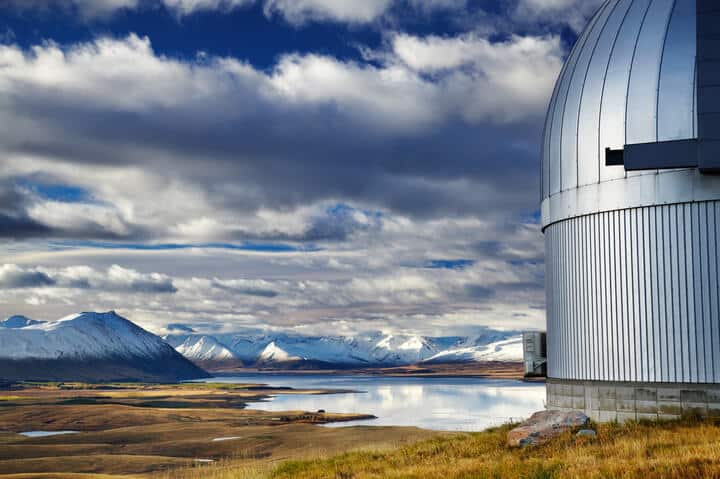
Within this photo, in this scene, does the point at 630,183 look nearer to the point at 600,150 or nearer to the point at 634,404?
the point at 600,150

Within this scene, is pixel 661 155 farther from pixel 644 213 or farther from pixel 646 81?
pixel 646 81

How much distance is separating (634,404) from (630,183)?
5874mm

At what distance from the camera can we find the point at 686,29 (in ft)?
69.4

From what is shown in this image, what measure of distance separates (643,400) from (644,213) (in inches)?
194

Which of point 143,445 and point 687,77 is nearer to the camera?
point 687,77

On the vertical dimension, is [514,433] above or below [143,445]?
above

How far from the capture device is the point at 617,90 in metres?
21.7

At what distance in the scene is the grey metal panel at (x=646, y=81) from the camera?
2105 centimetres

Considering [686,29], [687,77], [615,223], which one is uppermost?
[686,29]

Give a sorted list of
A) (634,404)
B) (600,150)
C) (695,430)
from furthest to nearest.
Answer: (600,150), (634,404), (695,430)

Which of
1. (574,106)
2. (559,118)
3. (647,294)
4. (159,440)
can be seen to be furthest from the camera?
(159,440)

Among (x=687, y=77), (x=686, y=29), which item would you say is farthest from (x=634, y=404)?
(x=686, y=29)

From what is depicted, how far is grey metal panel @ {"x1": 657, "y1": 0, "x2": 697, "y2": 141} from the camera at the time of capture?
20.7 meters

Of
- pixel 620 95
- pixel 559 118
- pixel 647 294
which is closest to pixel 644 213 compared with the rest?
pixel 647 294
